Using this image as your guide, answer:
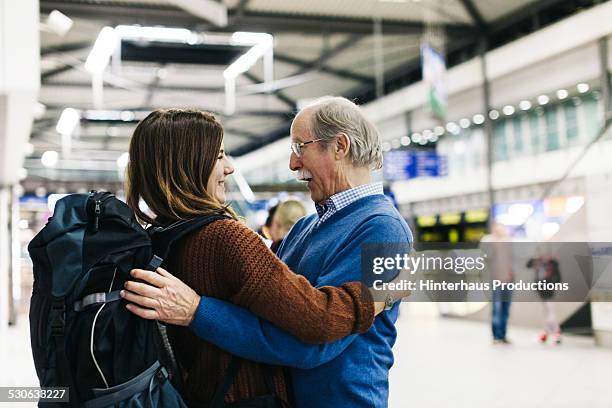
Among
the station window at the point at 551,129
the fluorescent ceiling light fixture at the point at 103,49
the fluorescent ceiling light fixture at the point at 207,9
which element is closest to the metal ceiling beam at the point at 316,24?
the fluorescent ceiling light fixture at the point at 207,9

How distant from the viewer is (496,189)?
1803 cm

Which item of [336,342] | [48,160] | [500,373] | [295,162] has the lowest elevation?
[500,373]

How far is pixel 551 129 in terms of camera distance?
16781 millimetres

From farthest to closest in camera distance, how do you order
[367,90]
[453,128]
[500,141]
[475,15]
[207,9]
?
1. [367,90]
2. [453,128]
3. [500,141]
4. [475,15]
5. [207,9]

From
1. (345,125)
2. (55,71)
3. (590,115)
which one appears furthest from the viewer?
(55,71)

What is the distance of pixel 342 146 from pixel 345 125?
0.21 ft

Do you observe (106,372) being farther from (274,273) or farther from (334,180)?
(334,180)

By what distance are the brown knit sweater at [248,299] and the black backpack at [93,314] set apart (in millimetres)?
109

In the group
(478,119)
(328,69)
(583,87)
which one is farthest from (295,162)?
(328,69)

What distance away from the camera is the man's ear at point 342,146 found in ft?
6.52

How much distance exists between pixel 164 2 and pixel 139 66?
14.3ft

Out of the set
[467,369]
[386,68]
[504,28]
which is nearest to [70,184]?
[386,68]

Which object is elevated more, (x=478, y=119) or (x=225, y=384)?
(x=478, y=119)

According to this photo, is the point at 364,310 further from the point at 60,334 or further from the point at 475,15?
the point at 475,15
